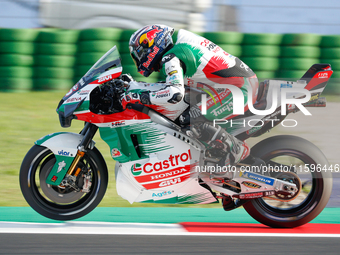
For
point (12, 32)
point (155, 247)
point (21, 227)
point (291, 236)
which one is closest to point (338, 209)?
point (291, 236)

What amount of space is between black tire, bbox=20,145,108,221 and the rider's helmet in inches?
34.8

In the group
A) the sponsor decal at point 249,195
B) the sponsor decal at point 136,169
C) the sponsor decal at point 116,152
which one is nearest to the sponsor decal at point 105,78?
the sponsor decal at point 116,152

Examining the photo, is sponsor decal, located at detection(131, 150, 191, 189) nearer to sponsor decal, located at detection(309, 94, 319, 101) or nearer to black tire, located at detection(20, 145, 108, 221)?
black tire, located at detection(20, 145, 108, 221)

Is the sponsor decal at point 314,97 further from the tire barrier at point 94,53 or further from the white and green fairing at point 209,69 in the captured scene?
the tire barrier at point 94,53

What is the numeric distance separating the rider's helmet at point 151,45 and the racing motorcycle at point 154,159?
0.18 meters

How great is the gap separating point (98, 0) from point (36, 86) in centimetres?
238

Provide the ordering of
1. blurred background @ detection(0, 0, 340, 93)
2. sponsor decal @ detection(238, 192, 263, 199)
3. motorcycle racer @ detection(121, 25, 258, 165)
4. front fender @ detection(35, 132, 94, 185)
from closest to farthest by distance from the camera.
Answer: motorcycle racer @ detection(121, 25, 258, 165), front fender @ detection(35, 132, 94, 185), sponsor decal @ detection(238, 192, 263, 199), blurred background @ detection(0, 0, 340, 93)

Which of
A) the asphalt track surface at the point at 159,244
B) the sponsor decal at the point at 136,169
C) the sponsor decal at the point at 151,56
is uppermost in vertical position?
the sponsor decal at the point at 151,56

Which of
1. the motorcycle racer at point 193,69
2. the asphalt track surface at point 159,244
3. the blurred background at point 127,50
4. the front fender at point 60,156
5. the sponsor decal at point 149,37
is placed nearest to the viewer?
the asphalt track surface at point 159,244

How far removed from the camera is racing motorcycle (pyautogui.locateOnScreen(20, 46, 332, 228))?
151 inches

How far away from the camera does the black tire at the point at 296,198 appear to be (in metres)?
3.94

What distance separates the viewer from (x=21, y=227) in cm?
390

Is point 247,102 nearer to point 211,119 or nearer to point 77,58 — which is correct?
point 211,119

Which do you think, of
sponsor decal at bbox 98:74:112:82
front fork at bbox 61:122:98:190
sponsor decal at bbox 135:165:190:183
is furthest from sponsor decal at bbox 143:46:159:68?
sponsor decal at bbox 135:165:190:183
